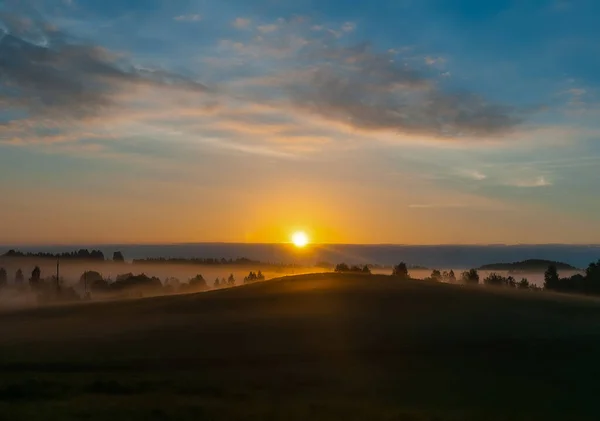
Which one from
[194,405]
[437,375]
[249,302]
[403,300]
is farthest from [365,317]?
[194,405]

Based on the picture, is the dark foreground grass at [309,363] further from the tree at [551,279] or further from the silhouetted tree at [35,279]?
the silhouetted tree at [35,279]

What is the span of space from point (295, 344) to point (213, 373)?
8364mm

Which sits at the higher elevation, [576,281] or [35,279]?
[35,279]

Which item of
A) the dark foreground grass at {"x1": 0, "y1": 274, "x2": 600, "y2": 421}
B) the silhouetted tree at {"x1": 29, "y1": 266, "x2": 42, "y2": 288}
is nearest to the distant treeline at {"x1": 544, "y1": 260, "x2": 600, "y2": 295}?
the dark foreground grass at {"x1": 0, "y1": 274, "x2": 600, "y2": 421}

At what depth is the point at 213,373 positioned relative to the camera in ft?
82.9

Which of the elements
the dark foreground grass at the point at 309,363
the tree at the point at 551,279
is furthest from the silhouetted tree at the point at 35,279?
the dark foreground grass at the point at 309,363

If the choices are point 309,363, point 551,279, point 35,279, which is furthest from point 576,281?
point 35,279

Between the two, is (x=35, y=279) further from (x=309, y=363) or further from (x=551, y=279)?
(x=309, y=363)

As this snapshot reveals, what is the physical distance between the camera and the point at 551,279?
114 m

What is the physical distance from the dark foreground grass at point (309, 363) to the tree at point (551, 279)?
2376 inches

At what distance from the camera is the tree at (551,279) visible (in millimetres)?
109688

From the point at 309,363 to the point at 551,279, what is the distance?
3735 inches

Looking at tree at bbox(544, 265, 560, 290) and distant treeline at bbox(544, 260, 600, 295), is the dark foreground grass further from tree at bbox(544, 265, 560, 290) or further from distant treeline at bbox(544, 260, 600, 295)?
tree at bbox(544, 265, 560, 290)

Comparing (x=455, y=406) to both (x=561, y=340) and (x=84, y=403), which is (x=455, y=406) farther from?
(x=561, y=340)
